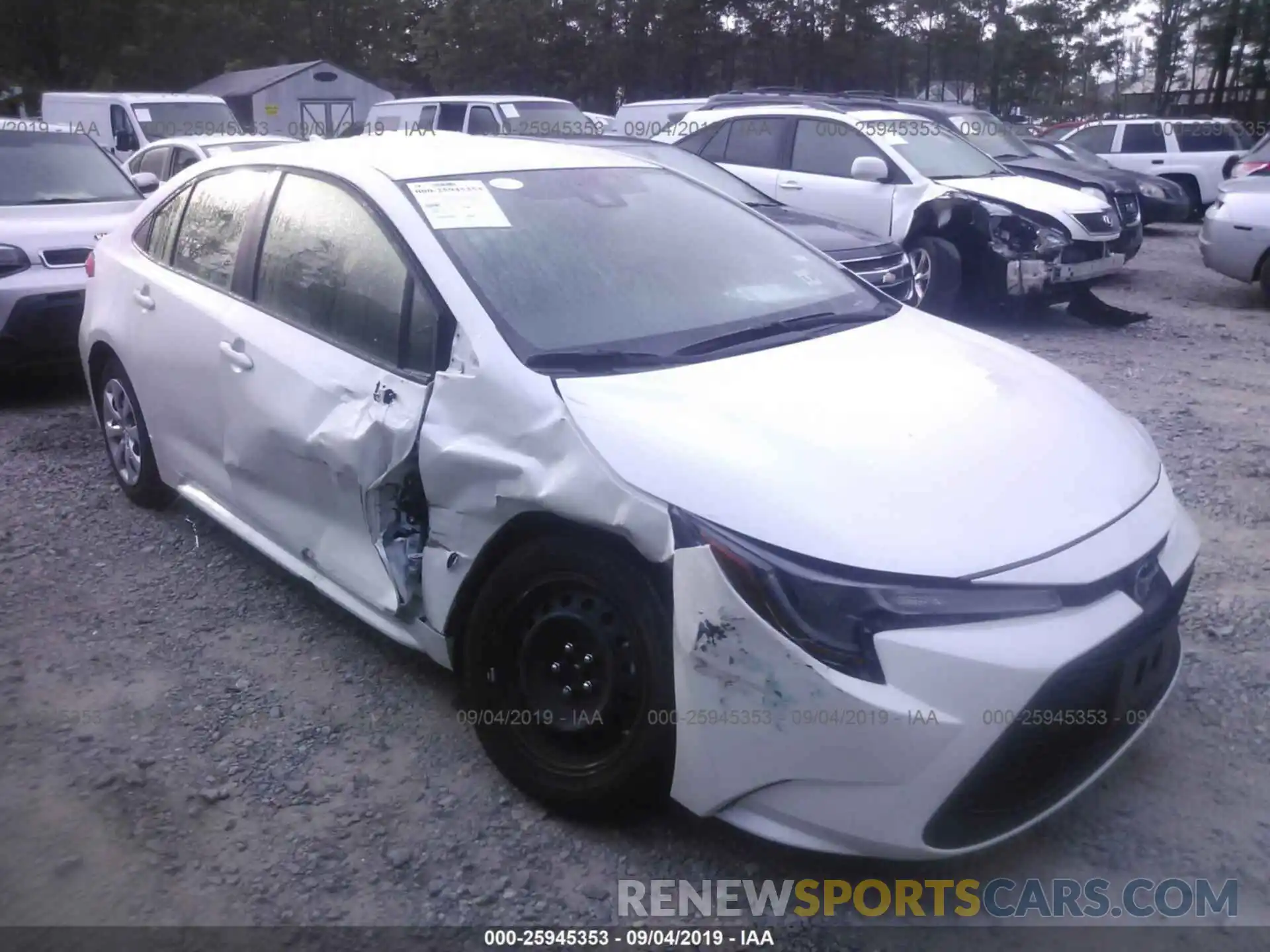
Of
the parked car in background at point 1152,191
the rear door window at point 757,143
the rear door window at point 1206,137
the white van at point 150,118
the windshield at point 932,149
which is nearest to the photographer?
the windshield at point 932,149

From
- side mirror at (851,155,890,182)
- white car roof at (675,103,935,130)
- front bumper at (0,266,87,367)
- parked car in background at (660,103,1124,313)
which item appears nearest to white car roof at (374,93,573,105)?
white car roof at (675,103,935,130)

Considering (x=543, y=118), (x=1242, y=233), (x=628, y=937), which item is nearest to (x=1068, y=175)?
(x=1242, y=233)

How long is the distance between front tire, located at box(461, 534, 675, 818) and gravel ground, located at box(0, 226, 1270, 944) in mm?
176

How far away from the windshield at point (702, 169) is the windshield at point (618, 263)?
4.23 metres

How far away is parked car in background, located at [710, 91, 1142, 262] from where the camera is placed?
10.9m

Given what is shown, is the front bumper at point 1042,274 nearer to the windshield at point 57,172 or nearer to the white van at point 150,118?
the windshield at point 57,172

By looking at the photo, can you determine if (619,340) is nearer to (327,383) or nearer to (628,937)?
(327,383)

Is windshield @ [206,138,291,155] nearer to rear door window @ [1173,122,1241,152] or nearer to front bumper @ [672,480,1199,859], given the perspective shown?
front bumper @ [672,480,1199,859]

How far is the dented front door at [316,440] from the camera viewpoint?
332 cm

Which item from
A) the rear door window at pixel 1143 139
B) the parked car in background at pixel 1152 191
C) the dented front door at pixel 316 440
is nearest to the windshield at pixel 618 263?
the dented front door at pixel 316 440

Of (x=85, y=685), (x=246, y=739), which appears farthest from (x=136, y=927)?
(x=85, y=685)

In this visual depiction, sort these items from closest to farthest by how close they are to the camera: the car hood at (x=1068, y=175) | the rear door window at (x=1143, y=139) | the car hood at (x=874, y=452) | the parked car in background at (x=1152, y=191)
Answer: the car hood at (x=874, y=452) → the car hood at (x=1068, y=175) → the parked car in background at (x=1152, y=191) → the rear door window at (x=1143, y=139)

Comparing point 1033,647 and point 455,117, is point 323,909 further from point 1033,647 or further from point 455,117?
point 455,117

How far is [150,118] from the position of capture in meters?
15.8
